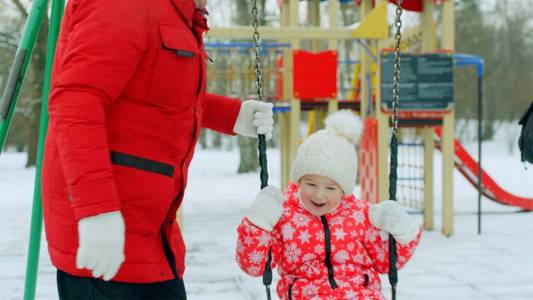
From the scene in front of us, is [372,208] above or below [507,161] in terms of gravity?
above

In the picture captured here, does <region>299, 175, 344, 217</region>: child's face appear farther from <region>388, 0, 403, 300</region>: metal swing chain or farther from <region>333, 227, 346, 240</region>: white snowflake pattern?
<region>388, 0, 403, 300</region>: metal swing chain

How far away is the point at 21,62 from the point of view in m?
2.31

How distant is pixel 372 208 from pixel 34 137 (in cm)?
1606

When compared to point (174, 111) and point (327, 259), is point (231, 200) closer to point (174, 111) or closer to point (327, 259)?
point (327, 259)

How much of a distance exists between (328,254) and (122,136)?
1.03 m

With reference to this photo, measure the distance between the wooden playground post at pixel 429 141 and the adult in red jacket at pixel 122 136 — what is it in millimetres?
5082

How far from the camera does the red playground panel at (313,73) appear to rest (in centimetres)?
642

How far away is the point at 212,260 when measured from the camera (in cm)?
493

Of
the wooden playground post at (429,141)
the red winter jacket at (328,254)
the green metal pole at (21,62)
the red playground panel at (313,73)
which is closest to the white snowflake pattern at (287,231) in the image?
the red winter jacket at (328,254)

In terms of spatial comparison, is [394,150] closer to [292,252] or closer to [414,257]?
[292,252]

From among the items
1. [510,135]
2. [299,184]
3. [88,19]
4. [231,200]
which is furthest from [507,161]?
[88,19]

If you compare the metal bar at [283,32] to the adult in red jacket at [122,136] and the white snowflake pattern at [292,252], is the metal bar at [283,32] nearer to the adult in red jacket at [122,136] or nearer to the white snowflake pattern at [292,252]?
the white snowflake pattern at [292,252]

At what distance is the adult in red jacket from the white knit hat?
2.43ft

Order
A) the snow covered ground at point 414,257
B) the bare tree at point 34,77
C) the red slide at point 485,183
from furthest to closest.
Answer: the bare tree at point 34,77 → the red slide at point 485,183 → the snow covered ground at point 414,257
